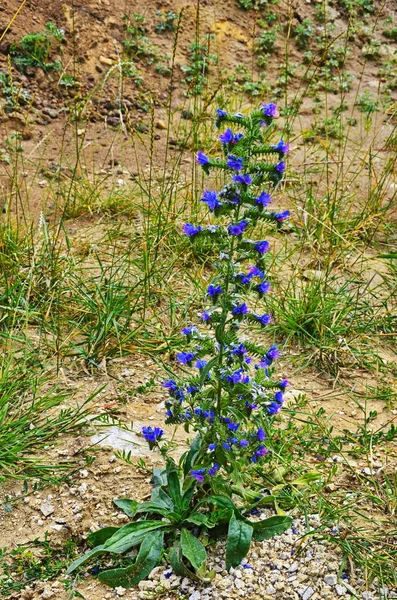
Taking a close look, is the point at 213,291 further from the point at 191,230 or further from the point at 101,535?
the point at 101,535

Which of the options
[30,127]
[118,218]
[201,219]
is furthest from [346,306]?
[30,127]

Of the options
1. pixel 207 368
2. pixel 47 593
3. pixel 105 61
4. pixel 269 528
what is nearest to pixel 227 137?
pixel 207 368

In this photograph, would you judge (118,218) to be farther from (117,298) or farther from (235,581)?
(235,581)

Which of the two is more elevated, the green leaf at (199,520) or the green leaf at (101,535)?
the green leaf at (199,520)

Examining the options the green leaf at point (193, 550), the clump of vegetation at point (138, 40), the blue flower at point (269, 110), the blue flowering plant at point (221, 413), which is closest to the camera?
the blue flower at point (269, 110)

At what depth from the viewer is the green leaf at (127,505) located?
255cm

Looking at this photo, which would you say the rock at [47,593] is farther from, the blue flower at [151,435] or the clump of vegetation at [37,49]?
the clump of vegetation at [37,49]

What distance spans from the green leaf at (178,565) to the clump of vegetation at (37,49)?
14.4ft

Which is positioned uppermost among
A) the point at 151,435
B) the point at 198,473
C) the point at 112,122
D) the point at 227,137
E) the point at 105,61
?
the point at 227,137

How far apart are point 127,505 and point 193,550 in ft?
1.21

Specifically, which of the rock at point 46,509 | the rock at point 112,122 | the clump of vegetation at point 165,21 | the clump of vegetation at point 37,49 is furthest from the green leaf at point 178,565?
the clump of vegetation at point 165,21

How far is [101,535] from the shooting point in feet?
8.17

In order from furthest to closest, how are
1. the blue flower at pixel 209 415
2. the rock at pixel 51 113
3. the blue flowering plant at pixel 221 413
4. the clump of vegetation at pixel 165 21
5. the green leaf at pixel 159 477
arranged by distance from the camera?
the clump of vegetation at pixel 165 21 → the rock at pixel 51 113 → the green leaf at pixel 159 477 → the blue flower at pixel 209 415 → the blue flowering plant at pixel 221 413

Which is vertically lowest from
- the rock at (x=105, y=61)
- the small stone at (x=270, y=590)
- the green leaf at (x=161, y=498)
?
the small stone at (x=270, y=590)
